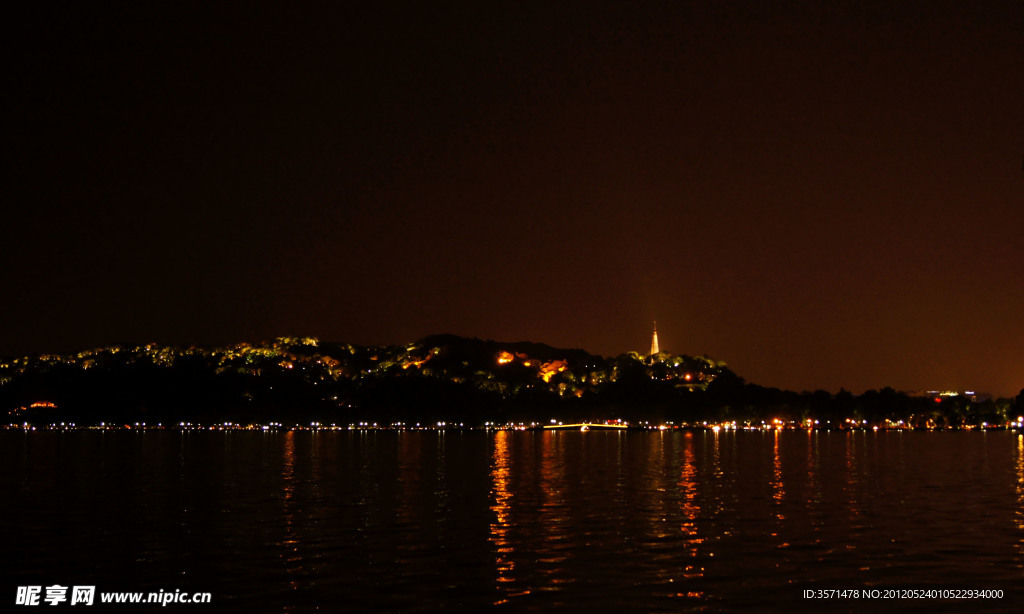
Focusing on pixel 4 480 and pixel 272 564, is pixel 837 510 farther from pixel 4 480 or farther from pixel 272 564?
pixel 4 480

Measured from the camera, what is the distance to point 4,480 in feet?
174

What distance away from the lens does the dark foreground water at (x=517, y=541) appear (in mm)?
21891

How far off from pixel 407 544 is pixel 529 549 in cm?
340

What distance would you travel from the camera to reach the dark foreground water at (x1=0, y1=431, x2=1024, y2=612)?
21.9 m

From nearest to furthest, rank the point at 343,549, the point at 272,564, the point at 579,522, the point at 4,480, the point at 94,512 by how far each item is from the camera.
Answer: the point at 272,564 < the point at 343,549 < the point at 579,522 < the point at 94,512 < the point at 4,480

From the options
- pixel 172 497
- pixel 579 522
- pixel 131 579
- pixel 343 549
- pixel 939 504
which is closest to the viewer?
pixel 131 579

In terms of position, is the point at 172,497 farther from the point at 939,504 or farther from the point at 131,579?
the point at 939,504

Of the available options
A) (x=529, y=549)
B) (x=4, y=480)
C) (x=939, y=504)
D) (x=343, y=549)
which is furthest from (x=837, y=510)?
(x=4, y=480)

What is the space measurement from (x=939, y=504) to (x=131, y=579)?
28998 millimetres

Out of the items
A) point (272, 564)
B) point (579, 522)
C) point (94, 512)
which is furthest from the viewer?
point (94, 512)

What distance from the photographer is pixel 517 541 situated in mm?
29406

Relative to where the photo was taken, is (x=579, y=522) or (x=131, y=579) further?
(x=579, y=522)

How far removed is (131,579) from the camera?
23531 millimetres

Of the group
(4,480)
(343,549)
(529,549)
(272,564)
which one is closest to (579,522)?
(529,549)
